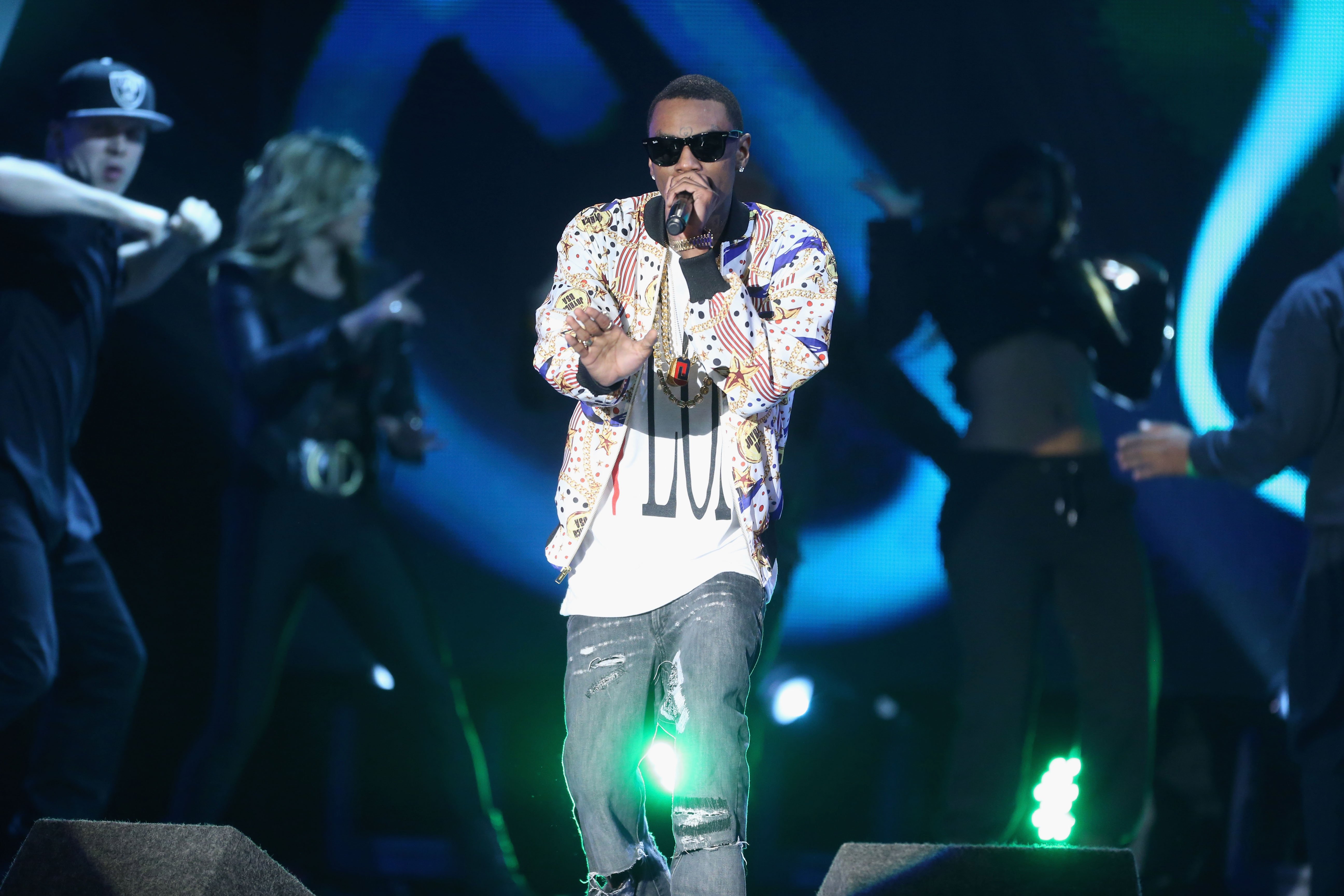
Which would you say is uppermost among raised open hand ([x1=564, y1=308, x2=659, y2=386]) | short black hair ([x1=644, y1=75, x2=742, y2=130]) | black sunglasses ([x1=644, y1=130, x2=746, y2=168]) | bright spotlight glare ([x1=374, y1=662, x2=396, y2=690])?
short black hair ([x1=644, y1=75, x2=742, y2=130])

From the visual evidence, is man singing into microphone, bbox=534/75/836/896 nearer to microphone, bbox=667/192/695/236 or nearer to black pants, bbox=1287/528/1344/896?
microphone, bbox=667/192/695/236

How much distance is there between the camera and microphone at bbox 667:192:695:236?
2285mm

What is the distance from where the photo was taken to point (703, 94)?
2363mm

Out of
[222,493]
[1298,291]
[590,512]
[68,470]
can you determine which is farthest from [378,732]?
[1298,291]

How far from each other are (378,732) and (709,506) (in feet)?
6.74

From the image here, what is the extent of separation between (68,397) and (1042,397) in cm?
308

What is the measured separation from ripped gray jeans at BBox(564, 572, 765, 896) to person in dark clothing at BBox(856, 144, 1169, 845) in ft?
5.36

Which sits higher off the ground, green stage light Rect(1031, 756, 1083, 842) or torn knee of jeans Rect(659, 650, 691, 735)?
torn knee of jeans Rect(659, 650, 691, 735)

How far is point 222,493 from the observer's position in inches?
161

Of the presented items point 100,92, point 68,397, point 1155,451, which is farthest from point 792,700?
point 100,92

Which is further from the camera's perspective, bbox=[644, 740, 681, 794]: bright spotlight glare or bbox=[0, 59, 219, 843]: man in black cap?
bbox=[0, 59, 219, 843]: man in black cap

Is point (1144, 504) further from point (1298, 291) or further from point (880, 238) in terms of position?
point (880, 238)

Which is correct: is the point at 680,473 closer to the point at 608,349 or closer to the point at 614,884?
the point at 608,349

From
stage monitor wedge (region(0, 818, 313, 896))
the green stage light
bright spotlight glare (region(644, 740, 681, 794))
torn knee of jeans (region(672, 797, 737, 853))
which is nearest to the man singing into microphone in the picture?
torn knee of jeans (region(672, 797, 737, 853))
